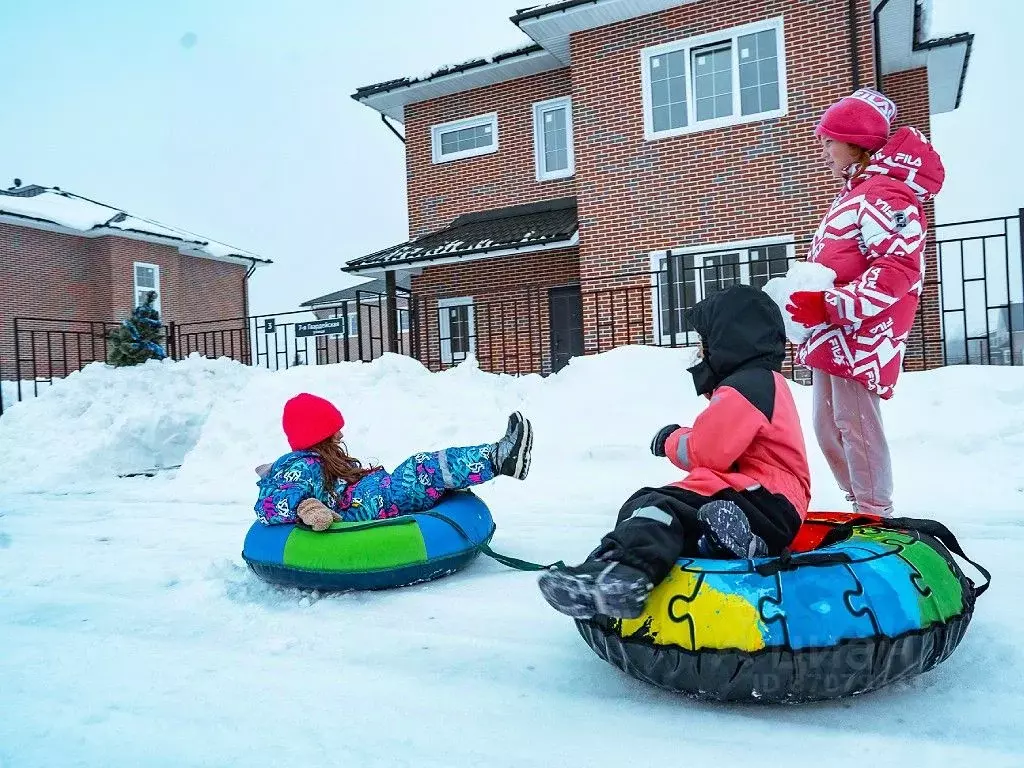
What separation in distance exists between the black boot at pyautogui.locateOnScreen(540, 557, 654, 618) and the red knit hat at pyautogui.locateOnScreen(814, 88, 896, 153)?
7.23ft


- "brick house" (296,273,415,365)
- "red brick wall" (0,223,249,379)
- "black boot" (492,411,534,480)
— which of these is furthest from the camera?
"red brick wall" (0,223,249,379)

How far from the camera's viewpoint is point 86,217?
70.3 feet

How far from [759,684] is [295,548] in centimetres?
203

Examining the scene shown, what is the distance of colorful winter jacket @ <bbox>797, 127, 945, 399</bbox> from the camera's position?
9.47ft

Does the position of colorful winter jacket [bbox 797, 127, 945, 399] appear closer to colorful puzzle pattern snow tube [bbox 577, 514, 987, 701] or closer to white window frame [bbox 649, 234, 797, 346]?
colorful puzzle pattern snow tube [bbox 577, 514, 987, 701]

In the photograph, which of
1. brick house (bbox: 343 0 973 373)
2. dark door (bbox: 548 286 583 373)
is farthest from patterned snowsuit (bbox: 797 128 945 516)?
dark door (bbox: 548 286 583 373)

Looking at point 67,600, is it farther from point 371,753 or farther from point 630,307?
point 630,307

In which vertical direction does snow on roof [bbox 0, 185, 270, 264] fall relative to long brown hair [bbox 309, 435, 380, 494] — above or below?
above

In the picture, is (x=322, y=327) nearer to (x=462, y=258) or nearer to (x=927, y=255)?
(x=462, y=258)

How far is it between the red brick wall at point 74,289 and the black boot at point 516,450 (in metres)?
14.7

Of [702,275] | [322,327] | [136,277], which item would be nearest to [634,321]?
[702,275]

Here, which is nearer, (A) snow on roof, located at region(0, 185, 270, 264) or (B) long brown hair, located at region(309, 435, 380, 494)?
(B) long brown hair, located at region(309, 435, 380, 494)

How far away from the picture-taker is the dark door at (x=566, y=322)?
41.3 ft

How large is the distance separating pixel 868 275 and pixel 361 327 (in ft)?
32.7
